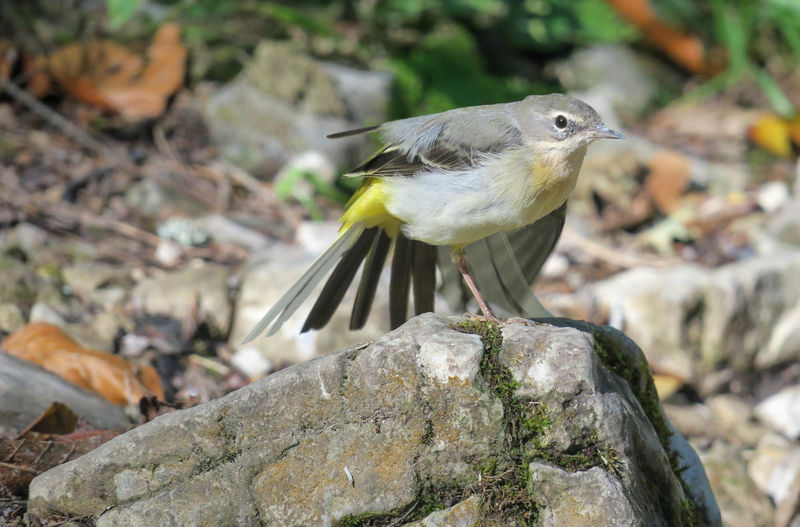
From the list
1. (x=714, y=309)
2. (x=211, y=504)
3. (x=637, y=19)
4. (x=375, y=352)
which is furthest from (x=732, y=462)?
(x=637, y=19)

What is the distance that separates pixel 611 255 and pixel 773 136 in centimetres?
327

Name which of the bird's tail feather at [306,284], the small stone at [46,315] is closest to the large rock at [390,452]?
the bird's tail feather at [306,284]

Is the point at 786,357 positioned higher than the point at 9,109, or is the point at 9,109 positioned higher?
the point at 9,109

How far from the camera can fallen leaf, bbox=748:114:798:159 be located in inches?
372

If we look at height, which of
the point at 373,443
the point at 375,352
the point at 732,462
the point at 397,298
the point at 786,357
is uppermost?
the point at 375,352

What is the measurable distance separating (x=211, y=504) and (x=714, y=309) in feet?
14.7

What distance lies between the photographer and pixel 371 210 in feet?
14.9

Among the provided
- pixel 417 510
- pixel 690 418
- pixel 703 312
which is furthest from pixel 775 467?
pixel 417 510

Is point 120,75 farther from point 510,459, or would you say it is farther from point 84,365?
point 510,459

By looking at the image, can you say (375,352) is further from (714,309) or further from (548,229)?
(714,309)

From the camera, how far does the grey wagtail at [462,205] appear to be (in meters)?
4.08

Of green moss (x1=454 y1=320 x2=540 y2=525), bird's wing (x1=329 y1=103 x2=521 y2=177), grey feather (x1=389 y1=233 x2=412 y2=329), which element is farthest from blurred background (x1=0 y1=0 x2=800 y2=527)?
green moss (x1=454 y1=320 x2=540 y2=525)

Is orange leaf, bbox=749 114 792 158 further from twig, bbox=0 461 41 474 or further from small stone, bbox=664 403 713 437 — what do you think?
twig, bbox=0 461 41 474

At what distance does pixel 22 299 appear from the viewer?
566 centimetres
